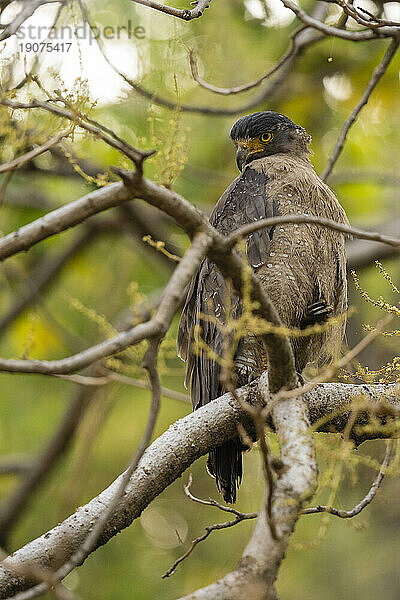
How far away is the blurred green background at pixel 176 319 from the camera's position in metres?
5.72

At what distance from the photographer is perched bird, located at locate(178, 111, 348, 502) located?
3.18m

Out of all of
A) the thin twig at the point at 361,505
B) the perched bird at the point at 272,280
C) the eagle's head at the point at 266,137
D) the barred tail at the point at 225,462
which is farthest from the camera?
the eagle's head at the point at 266,137

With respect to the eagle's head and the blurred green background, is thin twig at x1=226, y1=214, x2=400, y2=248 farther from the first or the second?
the blurred green background

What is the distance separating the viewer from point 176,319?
236 inches

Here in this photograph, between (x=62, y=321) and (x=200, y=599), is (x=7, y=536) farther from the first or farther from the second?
(x=200, y=599)

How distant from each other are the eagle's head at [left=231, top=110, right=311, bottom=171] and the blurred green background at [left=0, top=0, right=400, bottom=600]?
1544 millimetres

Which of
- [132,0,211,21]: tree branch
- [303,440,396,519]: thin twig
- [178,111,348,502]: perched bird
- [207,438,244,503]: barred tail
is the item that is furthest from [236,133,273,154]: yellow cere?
[303,440,396,519]: thin twig

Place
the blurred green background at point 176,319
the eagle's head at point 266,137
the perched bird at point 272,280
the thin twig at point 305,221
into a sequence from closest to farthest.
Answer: the thin twig at point 305,221 < the perched bird at point 272,280 < the eagle's head at point 266,137 < the blurred green background at point 176,319

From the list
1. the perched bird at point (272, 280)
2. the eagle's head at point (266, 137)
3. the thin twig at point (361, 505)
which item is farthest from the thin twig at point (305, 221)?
the eagle's head at point (266, 137)

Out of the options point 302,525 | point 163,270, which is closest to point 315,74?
point 163,270

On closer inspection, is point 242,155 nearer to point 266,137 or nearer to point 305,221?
point 266,137

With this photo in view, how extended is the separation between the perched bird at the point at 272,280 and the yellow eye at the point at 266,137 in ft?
1.01

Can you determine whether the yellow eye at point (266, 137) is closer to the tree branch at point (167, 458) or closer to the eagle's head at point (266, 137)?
the eagle's head at point (266, 137)

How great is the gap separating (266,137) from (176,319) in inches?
92.7
